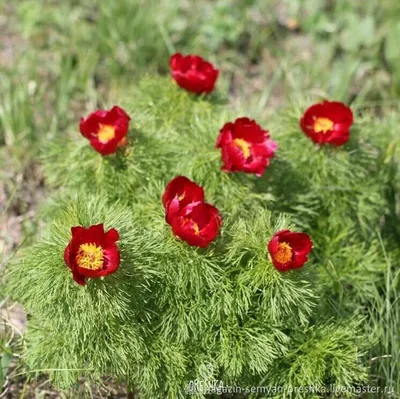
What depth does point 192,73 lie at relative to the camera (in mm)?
2076

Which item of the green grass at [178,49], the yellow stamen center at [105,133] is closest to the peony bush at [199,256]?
the yellow stamen center at [105,133]

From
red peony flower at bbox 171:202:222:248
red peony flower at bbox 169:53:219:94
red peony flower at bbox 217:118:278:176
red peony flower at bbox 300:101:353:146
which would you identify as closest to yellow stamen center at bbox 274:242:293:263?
red peony flower at bbox 171:202:222:248

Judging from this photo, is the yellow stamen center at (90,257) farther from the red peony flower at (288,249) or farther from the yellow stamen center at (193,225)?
the red peony flower at (288,249)

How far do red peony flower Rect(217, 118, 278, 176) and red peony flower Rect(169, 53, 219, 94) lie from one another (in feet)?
0.84

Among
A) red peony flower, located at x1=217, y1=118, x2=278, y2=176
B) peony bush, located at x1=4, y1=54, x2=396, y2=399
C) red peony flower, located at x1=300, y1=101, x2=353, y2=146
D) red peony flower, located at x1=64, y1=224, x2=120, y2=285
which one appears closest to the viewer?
red peony flower, located at x1=64, y1=224, x2=120, y2=285

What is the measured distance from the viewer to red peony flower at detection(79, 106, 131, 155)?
73.3 inches

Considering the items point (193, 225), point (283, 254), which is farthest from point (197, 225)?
point (283, 254)

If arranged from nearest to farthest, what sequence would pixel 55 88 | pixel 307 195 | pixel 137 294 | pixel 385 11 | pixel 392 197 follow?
pixel 137 294 < pixel 307 195 < pixel 392 197 < pixel 55 88 < pixel 385 11

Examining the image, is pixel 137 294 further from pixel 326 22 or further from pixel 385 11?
pixel 385 11

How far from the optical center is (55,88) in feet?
9.63

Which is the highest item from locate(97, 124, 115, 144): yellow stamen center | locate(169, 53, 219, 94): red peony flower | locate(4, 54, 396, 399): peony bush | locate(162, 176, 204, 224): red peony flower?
locate(169, 53, 219, 94): red peony flower

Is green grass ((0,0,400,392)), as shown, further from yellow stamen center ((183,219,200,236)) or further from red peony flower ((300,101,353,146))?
yellow stamen center ((183,219,200,236))

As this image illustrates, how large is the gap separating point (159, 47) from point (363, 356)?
169 cm

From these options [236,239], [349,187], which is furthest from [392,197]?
[236,239]
